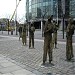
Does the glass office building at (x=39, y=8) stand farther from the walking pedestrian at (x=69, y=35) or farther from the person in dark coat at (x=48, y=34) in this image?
the person in dark coat at (x=48, y=34)

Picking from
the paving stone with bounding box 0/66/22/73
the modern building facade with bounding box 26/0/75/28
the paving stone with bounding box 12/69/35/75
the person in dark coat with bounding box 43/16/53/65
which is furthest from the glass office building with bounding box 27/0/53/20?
the paving stone with bounding box 12/69/35/75

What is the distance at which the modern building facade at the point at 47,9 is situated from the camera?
6475 cm

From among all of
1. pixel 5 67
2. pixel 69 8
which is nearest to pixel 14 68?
pixel 5 67

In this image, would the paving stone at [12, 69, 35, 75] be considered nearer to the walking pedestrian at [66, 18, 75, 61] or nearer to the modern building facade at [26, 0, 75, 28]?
the walking pedestrian at [66, 18, 75, 61]

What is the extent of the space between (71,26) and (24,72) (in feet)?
11.9

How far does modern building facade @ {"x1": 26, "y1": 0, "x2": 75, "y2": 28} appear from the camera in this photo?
64750 millimetres

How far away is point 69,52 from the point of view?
10.7 m

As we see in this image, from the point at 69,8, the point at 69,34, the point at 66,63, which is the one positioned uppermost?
the point at 69,8

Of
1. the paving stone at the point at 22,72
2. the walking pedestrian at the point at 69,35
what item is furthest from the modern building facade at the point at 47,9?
the paving stone at the point at 22,72

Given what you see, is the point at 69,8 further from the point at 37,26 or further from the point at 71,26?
the point at 71,26

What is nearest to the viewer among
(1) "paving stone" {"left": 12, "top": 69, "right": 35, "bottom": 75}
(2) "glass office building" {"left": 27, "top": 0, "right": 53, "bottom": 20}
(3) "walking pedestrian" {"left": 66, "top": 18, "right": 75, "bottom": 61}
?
(1) "paving stone" {"left": 12, "top": 69, "right": 35, "bottom": 75}

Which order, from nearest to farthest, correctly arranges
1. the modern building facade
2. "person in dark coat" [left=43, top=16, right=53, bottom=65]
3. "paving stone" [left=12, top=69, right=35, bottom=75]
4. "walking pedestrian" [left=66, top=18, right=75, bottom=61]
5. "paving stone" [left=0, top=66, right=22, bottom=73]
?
1. "paving stone" [left=12, top=69, right=35, bottom=75]
2. "paving stone" [left=0, top=66, right=22, bottom=73]
3. "person in dark coat" [left=43, top=16, right=53, bottom=65]
4. "walking pedestrian" [left=66, top=18, right=75, bottom=61]
5. the modern building facade

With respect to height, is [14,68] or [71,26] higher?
[71,26]

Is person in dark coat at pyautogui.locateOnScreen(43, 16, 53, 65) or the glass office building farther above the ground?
the glass office building
